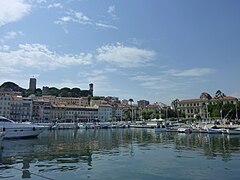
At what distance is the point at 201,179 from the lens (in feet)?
59.1

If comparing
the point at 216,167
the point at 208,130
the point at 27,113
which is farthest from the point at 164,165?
the point at 27,113

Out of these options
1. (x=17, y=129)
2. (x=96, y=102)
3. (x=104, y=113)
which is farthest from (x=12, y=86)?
(x=17, y=129)

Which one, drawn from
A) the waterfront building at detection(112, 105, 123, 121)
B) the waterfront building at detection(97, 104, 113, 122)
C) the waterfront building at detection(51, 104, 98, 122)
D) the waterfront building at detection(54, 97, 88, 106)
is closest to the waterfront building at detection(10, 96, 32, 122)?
the waterfront building at detection(51, 104, 98, 122)

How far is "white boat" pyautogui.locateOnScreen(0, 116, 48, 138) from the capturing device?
176ft

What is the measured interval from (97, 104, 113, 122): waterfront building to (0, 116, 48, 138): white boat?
10774 cm

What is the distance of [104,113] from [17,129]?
114350 millimetres

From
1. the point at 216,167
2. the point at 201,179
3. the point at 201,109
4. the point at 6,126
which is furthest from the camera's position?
the point at 201,109

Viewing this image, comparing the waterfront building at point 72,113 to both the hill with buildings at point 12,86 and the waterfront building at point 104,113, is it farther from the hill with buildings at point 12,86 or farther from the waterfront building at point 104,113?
the hill with buildings at point 12,86

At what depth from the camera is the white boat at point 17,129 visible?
176 ft

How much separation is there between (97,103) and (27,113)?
53.8 metres

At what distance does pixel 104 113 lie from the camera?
169125mm

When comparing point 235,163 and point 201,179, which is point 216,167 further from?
point 201,179

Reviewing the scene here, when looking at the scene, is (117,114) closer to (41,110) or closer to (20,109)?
(41,110)

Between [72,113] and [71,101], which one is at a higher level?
[71,101]
